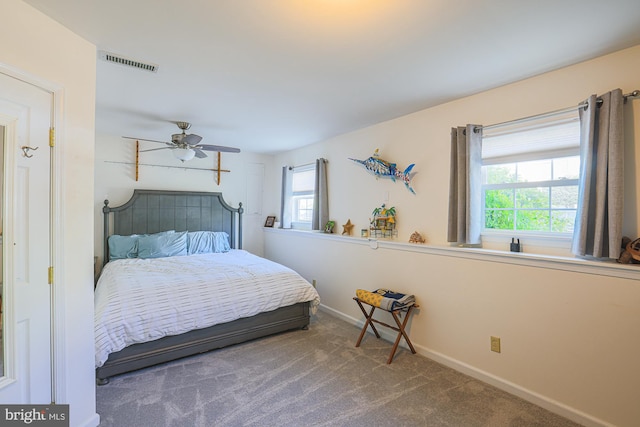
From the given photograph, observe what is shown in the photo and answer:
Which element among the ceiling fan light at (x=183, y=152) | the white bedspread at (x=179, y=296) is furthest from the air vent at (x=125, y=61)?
the white bedspread at (x=179, y=296)

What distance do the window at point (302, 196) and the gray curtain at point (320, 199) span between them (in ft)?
1.25

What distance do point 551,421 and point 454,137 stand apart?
220 centimetres

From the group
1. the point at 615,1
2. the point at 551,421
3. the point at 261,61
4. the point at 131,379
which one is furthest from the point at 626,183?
the point at 131,379

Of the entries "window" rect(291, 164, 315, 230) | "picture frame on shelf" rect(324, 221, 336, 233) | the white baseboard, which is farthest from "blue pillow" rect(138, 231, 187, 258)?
the white baseboard

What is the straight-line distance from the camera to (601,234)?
1828mm

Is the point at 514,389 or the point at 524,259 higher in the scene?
the point at 524,259

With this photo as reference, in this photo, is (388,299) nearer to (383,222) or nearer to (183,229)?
(383,222)

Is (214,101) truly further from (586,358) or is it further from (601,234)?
(586,358)

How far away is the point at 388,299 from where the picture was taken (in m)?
2.75

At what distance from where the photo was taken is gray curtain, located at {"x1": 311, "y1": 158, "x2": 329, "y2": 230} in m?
4.18

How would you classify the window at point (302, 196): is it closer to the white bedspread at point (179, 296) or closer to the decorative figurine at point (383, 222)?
the white bedspread at point (179, 296)

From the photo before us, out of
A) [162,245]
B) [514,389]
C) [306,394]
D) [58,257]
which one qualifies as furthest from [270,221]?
[514,389]

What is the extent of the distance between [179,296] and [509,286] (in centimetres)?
278
